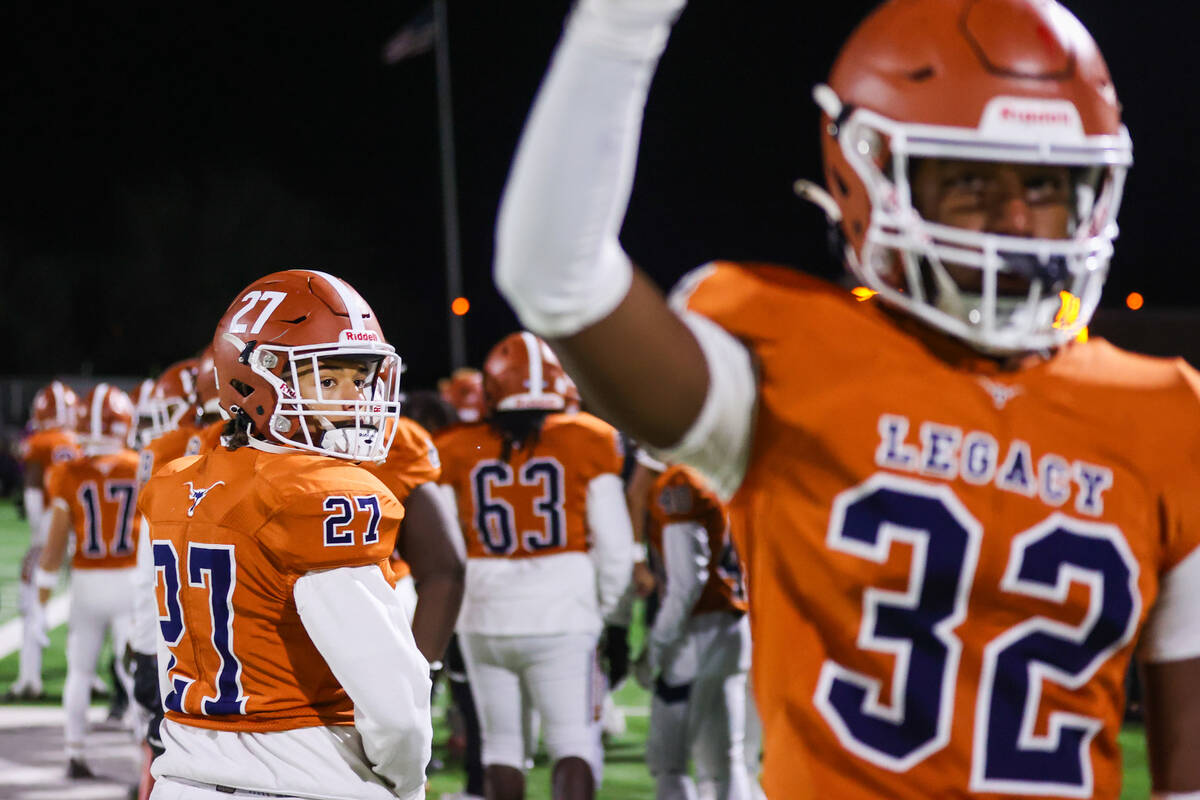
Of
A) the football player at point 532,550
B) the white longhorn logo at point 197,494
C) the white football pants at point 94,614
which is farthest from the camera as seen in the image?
the white football pants at point 94,614

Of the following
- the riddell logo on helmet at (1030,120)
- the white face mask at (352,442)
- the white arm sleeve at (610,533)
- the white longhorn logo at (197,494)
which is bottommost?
the white arm sleeve at (610,533)

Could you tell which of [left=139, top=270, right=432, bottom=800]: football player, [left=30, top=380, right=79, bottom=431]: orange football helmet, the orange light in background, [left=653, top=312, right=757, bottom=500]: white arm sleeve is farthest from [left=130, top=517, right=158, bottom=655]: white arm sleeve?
[left=30, top=380, right=79, bottom=431]: orange football helmet

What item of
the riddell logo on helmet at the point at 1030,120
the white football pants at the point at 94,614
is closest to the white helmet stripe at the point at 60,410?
the white football pants at the point at 94,614

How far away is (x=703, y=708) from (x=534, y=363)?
1.65 m

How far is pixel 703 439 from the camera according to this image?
1569 mm

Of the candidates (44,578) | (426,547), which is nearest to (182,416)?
(426,547)

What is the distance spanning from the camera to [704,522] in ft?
17.8

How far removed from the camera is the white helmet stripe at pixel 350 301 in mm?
3230

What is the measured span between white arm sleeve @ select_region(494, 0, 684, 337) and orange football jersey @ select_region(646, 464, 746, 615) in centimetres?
391

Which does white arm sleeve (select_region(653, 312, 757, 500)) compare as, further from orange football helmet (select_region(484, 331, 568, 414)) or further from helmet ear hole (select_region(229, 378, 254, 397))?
orange football helmet (select_region(484, 331, 568, 414))

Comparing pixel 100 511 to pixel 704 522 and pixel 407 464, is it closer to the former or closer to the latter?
pixel 704 522

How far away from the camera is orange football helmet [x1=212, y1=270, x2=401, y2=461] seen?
A: 3.05 m

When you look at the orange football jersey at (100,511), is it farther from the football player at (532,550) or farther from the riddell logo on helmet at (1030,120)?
the riddell logo on helmet at (1030,120)

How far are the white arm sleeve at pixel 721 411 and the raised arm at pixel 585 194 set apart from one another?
12 centimetres
